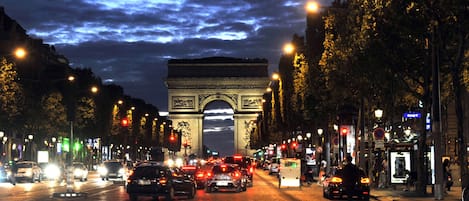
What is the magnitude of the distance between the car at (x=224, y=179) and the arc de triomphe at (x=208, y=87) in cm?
12412

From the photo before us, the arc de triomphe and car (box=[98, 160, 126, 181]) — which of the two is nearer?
car (box=[98, 160, 126, 181])

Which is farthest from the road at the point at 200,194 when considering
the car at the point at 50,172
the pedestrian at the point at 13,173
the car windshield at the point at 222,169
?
the car at the point at 50,172

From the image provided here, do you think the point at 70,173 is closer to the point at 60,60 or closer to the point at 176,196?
the point at 176,196

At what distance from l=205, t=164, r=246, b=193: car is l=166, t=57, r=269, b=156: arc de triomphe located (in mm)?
124121

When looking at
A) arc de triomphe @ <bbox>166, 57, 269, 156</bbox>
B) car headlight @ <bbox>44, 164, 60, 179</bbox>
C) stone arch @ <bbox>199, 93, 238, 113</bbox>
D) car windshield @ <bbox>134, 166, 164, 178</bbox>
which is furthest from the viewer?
stone arch @ <bbox>199, 93, 238, 113</bbox>

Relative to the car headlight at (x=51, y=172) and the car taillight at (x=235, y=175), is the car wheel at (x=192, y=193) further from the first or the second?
the car headlight at (x=51, y=172)

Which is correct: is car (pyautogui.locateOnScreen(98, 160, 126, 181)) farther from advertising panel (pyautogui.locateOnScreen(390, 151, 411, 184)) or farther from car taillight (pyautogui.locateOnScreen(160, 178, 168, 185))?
car taillight (pyautogui.locateOnScreen(160, 178, 168, 185))

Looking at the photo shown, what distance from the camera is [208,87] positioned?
175500mm

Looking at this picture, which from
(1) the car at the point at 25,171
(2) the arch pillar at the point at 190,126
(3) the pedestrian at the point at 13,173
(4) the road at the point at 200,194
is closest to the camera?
(4) the road at the point at 200,194

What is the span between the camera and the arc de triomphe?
173 m

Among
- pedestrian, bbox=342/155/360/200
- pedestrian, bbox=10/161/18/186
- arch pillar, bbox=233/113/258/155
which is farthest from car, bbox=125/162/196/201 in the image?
arch pillar, bbox=233/113/258/155

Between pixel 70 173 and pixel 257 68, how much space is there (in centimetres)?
13608

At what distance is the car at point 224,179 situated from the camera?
46000 mm

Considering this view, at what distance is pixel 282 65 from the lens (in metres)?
88.1
